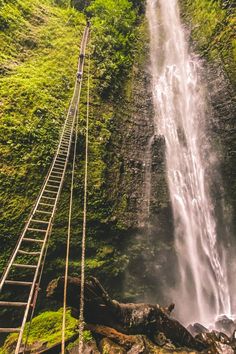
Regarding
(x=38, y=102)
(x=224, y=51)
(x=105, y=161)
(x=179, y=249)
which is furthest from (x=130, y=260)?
(x=224, y=51)

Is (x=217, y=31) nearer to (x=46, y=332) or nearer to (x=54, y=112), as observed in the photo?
(x=54, y=112)

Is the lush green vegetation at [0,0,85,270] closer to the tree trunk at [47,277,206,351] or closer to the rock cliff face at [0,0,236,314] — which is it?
the rock cliff face at [0,0,236,314]

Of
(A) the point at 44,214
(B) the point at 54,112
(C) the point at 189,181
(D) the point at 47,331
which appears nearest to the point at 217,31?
(C) the point at 189,181

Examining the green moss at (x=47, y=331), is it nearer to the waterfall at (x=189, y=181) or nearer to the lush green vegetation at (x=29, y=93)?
the lush green vegetation at (x=29, y=93)

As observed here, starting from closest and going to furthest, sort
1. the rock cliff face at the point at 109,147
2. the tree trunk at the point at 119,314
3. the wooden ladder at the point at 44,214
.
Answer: the tree trunk at the point at 119,314, the wooden ladder at the point at 44,214, the rock cliff face at the point at 109,147

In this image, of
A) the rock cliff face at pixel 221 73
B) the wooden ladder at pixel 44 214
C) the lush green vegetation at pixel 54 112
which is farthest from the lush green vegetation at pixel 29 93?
the rock cliff face at pixel 221 73

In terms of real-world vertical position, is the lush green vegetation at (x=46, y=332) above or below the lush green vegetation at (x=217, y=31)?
below

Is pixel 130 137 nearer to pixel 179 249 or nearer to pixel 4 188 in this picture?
pixel 179 249

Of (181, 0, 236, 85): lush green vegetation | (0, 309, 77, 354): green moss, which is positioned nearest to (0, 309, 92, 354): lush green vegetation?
(0, 309, 77, 354): green moss

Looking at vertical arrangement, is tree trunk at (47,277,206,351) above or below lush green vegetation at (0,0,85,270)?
below
